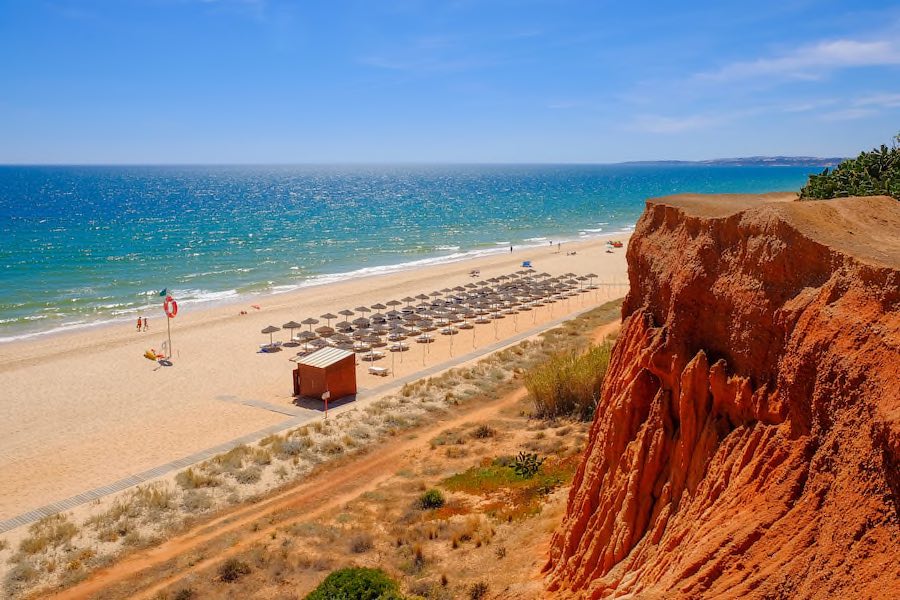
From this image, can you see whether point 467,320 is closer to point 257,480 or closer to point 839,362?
point 257,480

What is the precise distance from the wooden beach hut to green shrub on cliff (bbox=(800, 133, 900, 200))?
58.1ft

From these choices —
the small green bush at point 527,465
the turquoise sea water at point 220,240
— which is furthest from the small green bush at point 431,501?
the turquoise sea water at point 220,240

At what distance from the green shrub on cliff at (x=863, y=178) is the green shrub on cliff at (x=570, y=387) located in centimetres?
796

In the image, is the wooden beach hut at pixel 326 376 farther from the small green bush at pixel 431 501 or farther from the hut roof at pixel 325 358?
the small green bush at pixel 431 501

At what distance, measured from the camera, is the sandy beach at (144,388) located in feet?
70.6

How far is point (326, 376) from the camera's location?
26.3 m

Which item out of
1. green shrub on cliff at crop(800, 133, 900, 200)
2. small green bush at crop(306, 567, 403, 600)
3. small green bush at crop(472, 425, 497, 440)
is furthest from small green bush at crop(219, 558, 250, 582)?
green shrub on cliff at crop(800, 133, 900, 200)

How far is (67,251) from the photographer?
230 ft

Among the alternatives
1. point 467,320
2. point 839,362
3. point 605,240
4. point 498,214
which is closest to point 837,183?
point 839,362

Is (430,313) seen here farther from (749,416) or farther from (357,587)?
(749,416)

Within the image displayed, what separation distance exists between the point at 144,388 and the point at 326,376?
9537 millimetres

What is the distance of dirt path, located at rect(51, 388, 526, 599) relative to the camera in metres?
14.0

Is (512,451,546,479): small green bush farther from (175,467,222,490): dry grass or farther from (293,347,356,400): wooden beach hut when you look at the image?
(293,347,356,400): wooden beach hut

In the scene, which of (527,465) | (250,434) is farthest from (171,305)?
(527,465)
